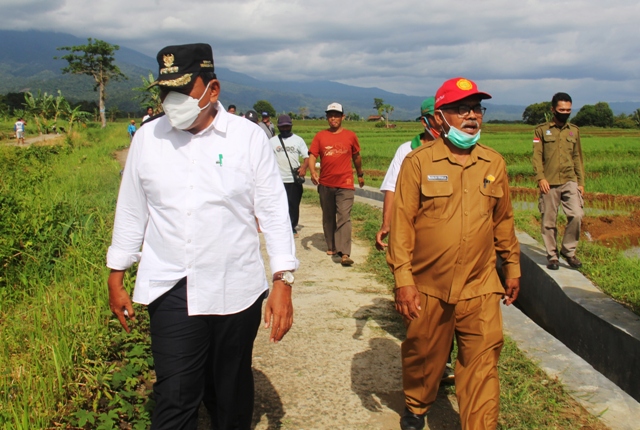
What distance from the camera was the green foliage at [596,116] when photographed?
237 feet

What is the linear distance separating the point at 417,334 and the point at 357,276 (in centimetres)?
373

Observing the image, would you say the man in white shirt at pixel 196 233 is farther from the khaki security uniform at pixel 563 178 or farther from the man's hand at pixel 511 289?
the khaki security uniform at pixel 563 178

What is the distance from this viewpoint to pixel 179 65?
2537 millimetres

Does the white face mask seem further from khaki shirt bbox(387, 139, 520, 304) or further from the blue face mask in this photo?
the blue face mask

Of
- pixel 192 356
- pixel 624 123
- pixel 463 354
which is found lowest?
pixel 463 354

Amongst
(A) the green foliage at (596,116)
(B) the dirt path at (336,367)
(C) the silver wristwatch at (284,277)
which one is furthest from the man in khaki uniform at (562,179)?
(A) the green foliage at (596,116)

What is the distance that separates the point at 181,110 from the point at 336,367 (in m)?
2.48

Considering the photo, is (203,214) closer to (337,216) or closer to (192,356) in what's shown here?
(192,356)

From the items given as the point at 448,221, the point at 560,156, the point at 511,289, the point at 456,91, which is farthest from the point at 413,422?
the point at 560,156

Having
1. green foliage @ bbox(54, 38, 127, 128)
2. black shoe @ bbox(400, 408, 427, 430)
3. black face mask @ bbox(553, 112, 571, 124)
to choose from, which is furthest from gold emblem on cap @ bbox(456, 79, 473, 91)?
green foliage @ bbox(54, 38, 127, 128)

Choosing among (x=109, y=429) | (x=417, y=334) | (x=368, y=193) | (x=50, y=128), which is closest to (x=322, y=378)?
(x=417, y=334)

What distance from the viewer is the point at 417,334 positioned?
326cm

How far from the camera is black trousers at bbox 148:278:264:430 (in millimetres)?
2469

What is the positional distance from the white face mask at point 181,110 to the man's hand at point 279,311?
0.80 metres
